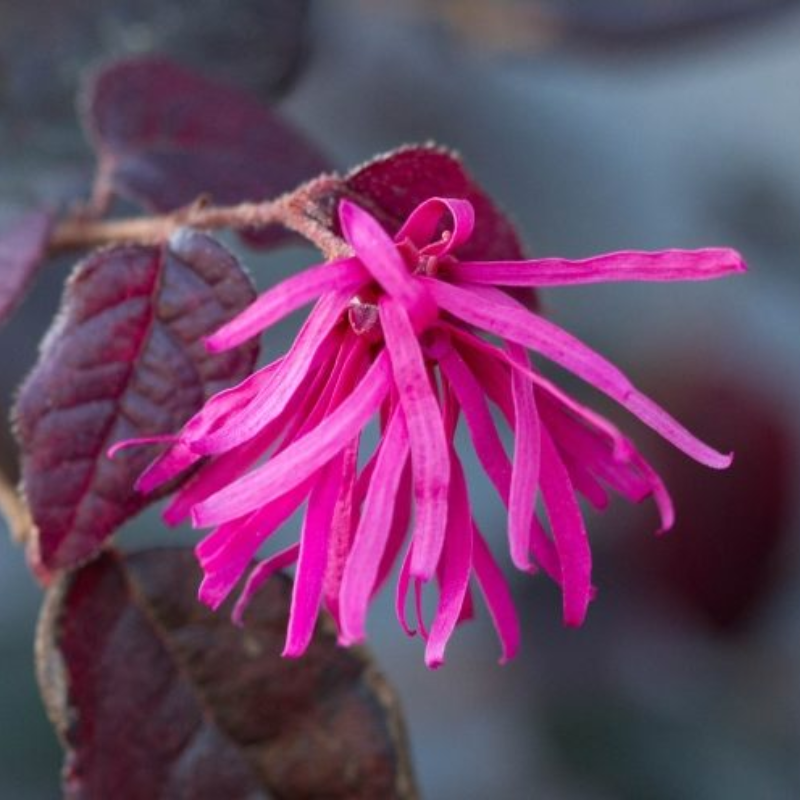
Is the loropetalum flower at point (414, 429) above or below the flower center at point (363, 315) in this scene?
below

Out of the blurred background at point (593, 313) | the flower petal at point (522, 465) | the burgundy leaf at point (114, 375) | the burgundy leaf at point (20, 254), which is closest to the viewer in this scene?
the flower petal at point (522, 465)

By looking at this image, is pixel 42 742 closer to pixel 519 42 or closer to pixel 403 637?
pixel 403 637

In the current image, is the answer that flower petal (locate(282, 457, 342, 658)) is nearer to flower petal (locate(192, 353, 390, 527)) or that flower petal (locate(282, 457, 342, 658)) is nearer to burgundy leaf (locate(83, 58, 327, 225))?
flower petal (locate(192, 353, 390, 527))

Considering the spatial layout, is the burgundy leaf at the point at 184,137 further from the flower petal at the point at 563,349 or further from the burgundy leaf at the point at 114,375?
the flower petal at the point at 563,349

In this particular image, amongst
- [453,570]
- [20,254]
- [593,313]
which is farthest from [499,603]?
[593,313]

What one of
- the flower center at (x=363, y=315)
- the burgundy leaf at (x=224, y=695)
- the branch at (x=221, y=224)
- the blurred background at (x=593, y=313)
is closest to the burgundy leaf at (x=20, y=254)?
the branch at (x=221, y=224)

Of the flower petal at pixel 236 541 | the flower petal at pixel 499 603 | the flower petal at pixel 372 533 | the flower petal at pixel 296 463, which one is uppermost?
the flower petal at pixel 296 463

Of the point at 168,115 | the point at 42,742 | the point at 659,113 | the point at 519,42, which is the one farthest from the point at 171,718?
the point at 659,113
